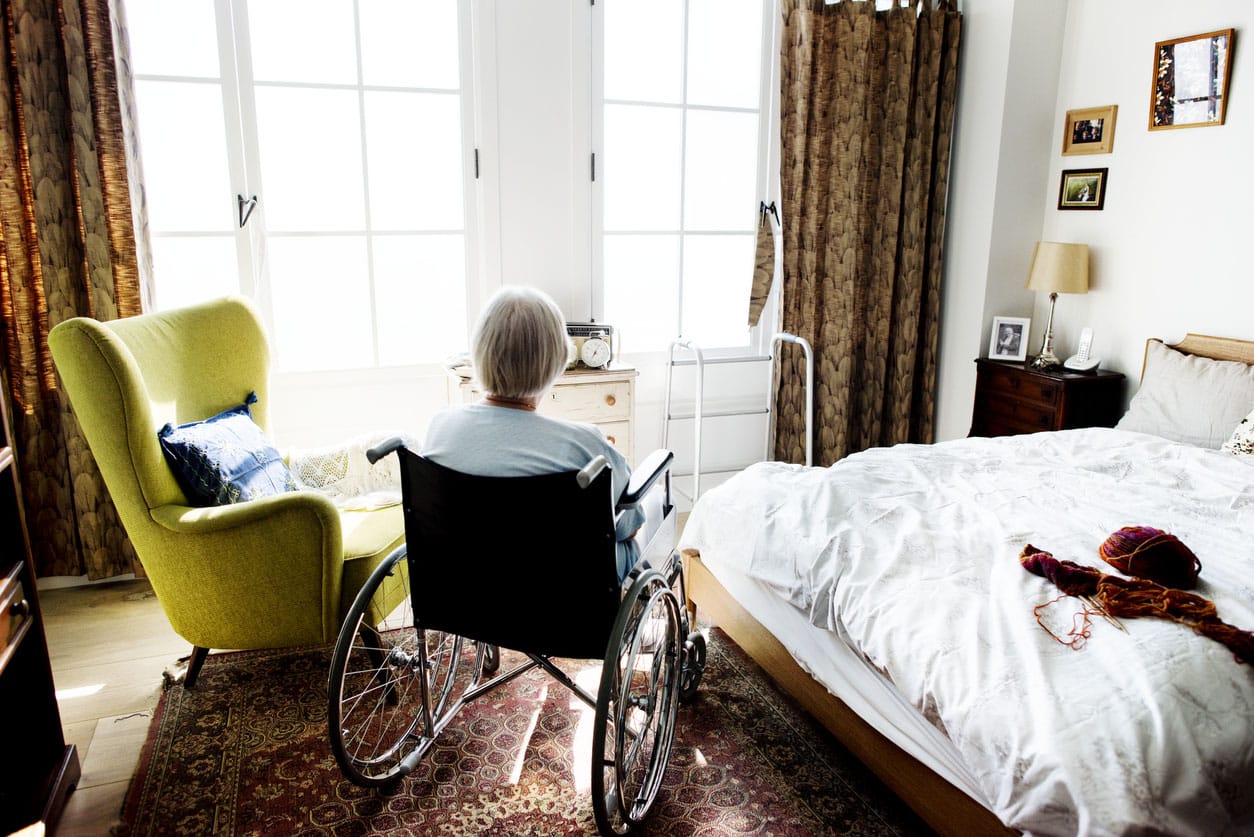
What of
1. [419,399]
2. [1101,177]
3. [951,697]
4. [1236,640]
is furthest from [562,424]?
[1101,177]

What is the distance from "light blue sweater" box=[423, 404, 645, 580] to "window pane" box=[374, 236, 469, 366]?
1749 millimetres

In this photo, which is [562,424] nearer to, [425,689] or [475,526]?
[475,526]

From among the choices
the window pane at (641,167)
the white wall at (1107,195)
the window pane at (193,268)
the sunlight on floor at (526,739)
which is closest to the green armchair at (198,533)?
→ the sunlight on floor at (526,739)

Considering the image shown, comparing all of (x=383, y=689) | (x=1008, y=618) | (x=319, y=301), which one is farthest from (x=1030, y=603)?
(x=319, y=301)

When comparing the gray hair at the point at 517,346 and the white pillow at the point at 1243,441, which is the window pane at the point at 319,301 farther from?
the white pillow at the point at 1243,441

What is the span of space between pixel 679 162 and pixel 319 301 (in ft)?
5.51

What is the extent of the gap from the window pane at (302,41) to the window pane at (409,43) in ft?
0.23

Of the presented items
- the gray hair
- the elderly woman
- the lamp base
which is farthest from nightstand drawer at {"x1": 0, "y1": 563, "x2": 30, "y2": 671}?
the lamp base

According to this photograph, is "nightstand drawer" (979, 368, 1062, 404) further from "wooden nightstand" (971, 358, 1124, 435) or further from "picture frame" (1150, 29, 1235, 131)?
"picture frame" (1150, 29, 1235, 131)

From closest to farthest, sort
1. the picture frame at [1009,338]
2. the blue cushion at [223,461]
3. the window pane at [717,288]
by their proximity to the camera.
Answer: the blue cushion at [223,461] → the picture frame at [1009,338] → the window pane at [717,288]

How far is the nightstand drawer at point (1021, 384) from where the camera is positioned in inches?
135

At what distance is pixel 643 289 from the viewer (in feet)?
12.5

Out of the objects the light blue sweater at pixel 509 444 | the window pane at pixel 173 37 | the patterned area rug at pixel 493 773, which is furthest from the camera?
the window pane at pixel 173 37

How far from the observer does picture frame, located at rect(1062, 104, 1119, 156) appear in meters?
3.49
